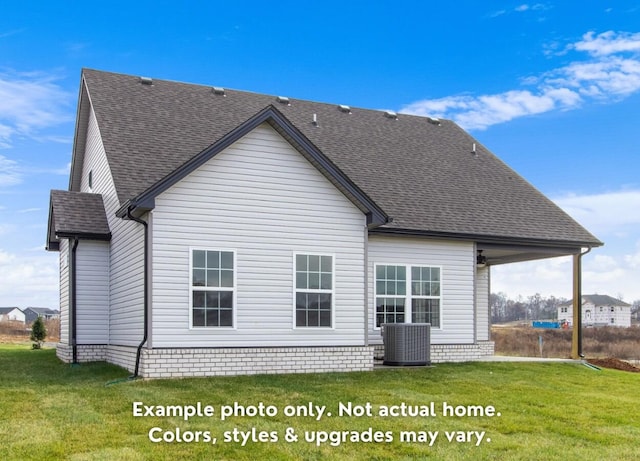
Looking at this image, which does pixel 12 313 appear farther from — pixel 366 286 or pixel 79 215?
pixel 366 286

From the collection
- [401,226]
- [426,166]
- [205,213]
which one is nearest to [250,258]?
[205,213]

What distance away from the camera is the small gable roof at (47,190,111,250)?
1681cm

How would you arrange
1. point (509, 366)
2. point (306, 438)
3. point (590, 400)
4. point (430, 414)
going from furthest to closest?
1. point (509, 366)
2. point (590, 400)
3. point (430, 414)
4. point (306, 438)

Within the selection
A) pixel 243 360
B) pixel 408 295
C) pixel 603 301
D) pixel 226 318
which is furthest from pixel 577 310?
pixel 603 301

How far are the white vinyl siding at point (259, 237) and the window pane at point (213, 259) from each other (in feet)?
0.45

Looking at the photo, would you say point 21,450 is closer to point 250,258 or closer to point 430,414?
point 430,414

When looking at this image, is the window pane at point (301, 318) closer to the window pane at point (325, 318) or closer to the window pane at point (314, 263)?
the window pane at point (325, 318)

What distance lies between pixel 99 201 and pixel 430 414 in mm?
11124

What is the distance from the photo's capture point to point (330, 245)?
15.1 m

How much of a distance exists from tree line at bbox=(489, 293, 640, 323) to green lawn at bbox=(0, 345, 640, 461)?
113799mm

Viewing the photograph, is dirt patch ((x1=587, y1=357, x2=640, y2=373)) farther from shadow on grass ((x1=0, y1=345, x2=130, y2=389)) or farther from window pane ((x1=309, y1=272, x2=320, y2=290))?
shadow on grass ((x1=0, y1=345, x2=130, y2=389))

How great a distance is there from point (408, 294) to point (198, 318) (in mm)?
5640

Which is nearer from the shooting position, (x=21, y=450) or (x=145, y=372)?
(x=21, y=450)

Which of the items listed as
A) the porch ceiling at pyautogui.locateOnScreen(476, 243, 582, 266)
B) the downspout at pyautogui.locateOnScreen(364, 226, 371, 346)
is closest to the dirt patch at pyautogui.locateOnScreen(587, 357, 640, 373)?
the porch ceiling at pyautogui.locateOnScreen(476, 243, 582, 266)
